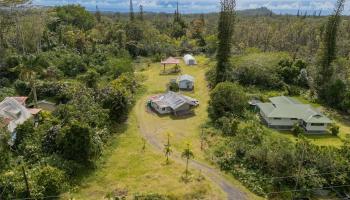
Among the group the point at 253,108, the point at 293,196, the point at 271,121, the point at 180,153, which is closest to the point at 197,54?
the point at 253,108

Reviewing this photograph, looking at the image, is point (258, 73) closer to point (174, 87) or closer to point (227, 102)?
point (174, 87)

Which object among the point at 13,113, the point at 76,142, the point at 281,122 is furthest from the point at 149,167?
the point at 281,122

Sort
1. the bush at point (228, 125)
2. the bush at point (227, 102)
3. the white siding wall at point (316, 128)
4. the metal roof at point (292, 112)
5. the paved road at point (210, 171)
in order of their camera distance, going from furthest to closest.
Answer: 1. the bush at point (227, 102)
2. the white siding wall at point (316, 128)
3. the metal roof at point (292, 112)
4. the bush at point (228, 125)
5. the paved road at point (210, 171)

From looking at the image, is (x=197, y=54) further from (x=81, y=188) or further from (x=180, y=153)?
(x=81, y=188)

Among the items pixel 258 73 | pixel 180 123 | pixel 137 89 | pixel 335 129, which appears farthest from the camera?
pixel 258 73

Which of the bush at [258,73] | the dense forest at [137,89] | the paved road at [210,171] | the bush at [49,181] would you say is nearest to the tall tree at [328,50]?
the dense forest at [137,89]

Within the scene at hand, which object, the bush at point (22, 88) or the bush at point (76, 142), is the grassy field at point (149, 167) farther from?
the bush at point (22, 88)

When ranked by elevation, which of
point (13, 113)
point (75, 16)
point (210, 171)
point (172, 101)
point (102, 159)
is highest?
point (75, 16)
